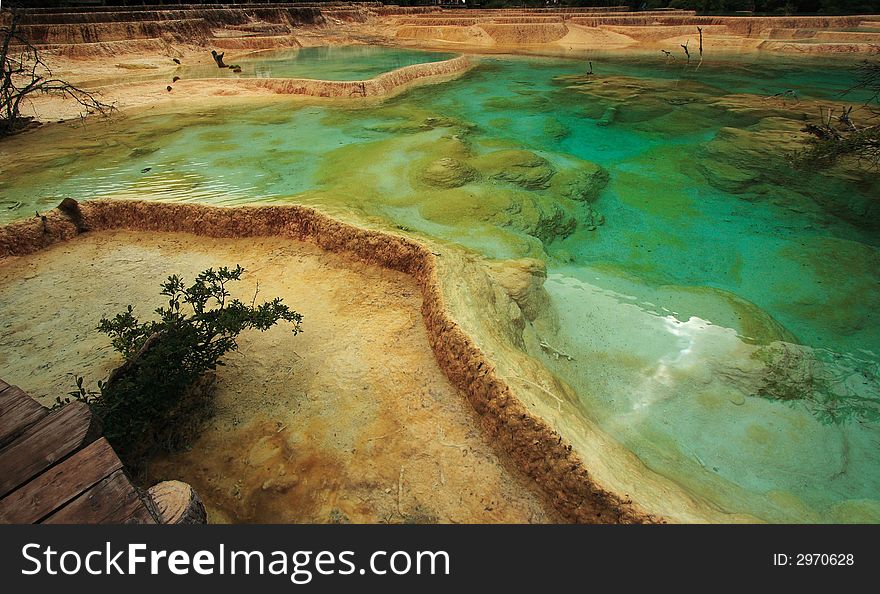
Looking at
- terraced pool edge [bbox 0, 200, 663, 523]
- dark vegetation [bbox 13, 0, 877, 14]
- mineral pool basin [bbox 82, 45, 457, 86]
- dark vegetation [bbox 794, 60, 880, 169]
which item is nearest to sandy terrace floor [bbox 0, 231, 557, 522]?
terraced pool edge [bbox 0, 200, 663, 523]

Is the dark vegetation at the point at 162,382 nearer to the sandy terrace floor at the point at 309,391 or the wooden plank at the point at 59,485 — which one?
the sandy terrace floor at the point at 309,391

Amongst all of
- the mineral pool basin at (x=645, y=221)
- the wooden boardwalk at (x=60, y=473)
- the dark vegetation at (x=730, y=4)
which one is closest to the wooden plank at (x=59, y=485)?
the wooden boardwalk at (x=60, y=473)

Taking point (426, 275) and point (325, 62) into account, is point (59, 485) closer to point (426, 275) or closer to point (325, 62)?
point (426, 275)

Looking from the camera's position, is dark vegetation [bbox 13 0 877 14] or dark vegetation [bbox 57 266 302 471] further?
dark vegetation [bbox 13 0 877 14]

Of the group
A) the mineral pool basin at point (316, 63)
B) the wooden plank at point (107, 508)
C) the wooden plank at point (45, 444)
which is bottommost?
the wooden plank at point (107, 508)

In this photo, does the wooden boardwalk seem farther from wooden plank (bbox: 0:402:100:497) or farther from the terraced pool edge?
the terraced pool edge

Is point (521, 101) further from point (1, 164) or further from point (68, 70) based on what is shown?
point (68, 70)
